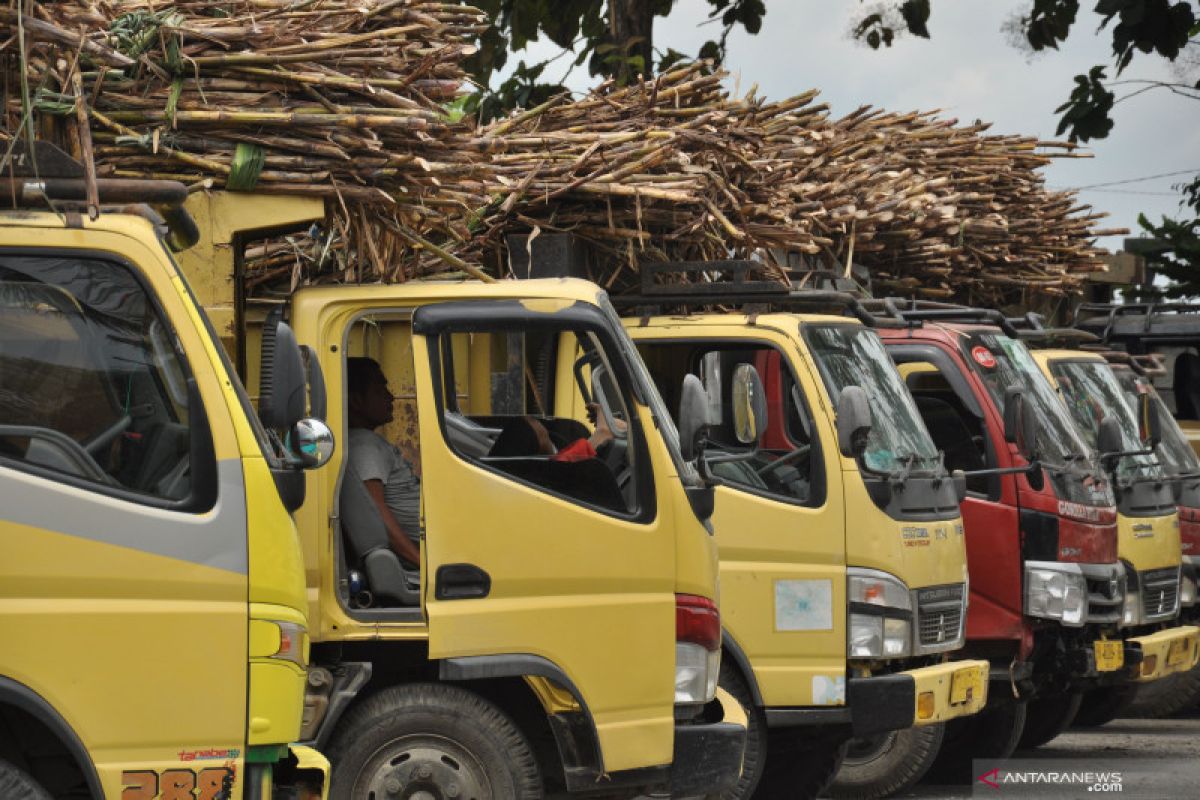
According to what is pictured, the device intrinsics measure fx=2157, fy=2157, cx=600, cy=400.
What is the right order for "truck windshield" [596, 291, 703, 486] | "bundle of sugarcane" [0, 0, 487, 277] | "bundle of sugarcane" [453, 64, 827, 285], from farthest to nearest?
"bundle of sugarcane" [453, 64, 827, 285], "truck windshield" [596, 291, 703, 486], "bundle of sugarcane" [0, 0, 487, 277]

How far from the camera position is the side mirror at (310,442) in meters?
6.14

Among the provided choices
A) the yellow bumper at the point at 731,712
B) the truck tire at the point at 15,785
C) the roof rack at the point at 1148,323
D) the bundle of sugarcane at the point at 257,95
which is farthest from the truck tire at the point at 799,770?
the roof rack at the point at 1148,323

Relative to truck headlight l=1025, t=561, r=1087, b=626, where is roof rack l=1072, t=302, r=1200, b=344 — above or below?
above

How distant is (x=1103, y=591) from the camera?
37.6 feet

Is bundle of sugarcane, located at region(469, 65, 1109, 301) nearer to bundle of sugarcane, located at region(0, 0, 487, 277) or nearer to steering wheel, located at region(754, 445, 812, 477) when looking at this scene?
bundle of sugarcane, located at region(0, 0, 487, 277)

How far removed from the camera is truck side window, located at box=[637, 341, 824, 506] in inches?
372

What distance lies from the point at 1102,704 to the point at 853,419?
5594 mm

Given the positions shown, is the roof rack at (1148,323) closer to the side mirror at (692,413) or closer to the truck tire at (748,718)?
the truck tire at (748,718)

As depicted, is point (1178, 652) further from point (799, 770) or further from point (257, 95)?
point (257, 95)

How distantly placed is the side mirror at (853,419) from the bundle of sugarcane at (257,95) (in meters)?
2.00

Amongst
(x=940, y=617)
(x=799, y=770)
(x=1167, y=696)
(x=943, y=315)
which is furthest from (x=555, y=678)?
(x=1167, y=696)

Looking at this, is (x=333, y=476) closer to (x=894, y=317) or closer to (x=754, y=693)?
(x=754, y=693)

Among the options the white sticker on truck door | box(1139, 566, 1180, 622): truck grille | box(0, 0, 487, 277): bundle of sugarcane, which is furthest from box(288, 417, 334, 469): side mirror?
box(1139, 566, 1180, 622): truck grille

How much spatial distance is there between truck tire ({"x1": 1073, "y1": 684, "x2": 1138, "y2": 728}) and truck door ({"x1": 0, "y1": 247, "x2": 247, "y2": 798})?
8.96 metres
